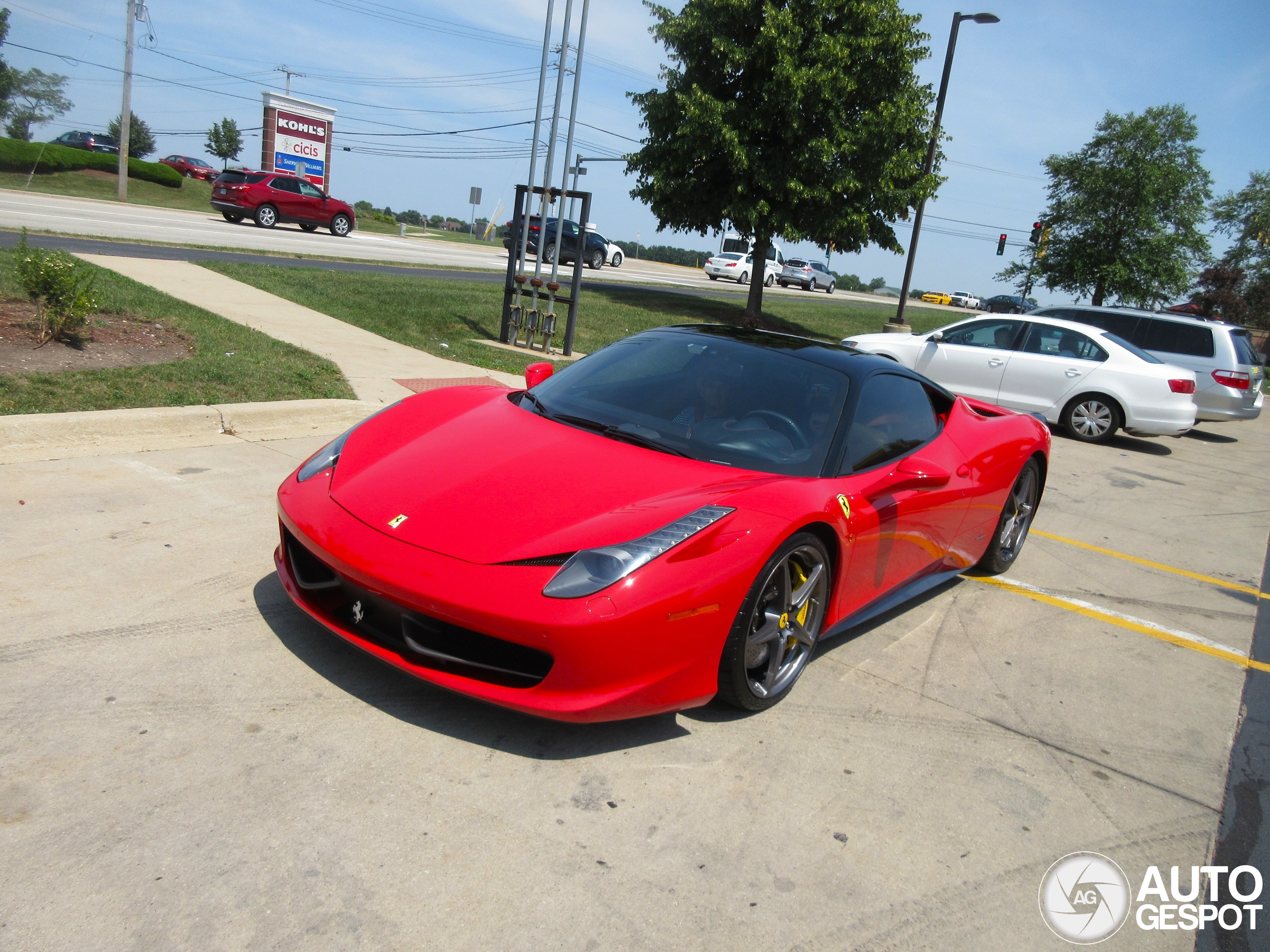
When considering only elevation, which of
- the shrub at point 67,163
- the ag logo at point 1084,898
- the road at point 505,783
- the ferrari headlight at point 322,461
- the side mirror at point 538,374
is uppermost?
the shrub at point 67,163

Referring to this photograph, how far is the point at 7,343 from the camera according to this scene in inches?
269

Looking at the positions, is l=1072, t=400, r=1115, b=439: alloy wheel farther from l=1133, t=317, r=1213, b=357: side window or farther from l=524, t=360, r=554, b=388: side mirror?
l=524, t=360, r=554, b=388: side mirror

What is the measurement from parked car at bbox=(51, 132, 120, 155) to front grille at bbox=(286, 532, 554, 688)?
Answer: 1874 inches

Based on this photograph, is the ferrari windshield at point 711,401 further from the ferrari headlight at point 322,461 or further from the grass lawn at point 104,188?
the grass lawn at point 104,188

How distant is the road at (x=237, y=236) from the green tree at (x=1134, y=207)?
9.53 metres

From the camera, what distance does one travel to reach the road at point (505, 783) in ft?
7.43

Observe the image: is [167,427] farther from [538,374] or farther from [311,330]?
[311,330]

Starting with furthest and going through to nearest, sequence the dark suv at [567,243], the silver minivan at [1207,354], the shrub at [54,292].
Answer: the dark suv at [567,243] < the silver minivan at [1207,354] < the shrub at [54,292]

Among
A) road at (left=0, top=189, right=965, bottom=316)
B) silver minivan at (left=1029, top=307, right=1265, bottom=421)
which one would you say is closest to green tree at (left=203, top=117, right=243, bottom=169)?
road at (left=0, top=189, right=965, bottom=316)

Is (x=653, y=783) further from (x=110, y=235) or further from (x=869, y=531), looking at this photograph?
(x=110, y=235)

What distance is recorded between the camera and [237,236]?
Answer: 21750 millimetres

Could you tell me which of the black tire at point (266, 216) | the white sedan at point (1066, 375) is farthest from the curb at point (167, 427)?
the black tire at point (266, 216)

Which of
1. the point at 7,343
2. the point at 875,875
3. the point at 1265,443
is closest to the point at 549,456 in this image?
the point at 875,875
